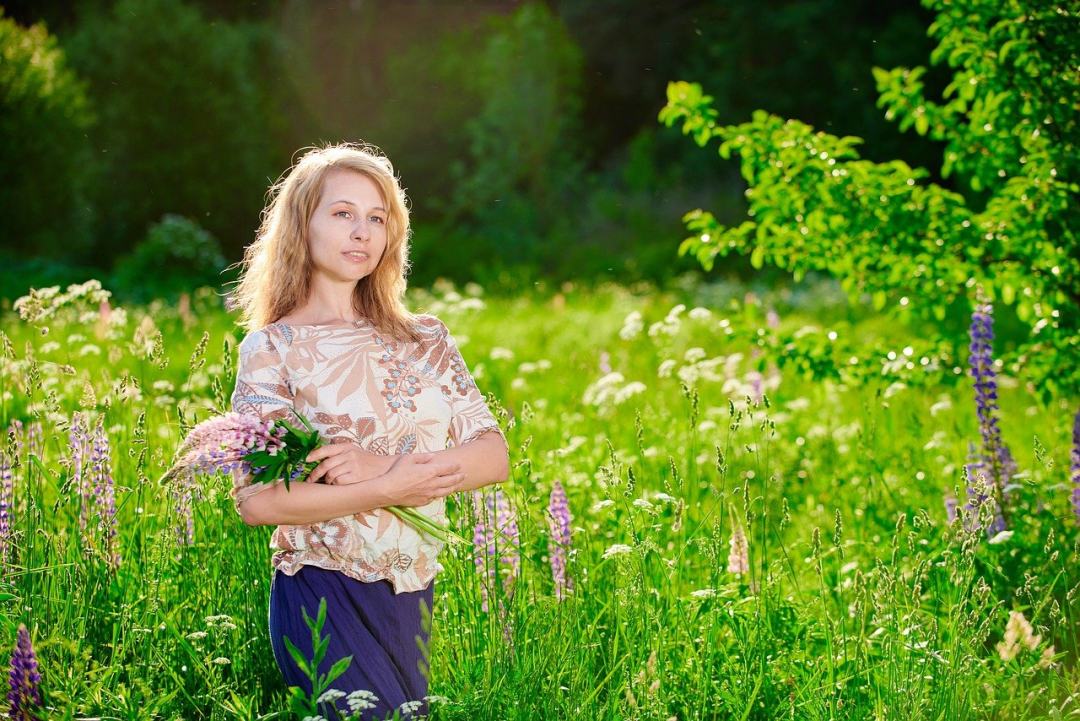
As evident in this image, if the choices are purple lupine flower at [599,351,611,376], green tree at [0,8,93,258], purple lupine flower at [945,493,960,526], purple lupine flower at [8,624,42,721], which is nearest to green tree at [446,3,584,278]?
green tree at [0,8,93,258]

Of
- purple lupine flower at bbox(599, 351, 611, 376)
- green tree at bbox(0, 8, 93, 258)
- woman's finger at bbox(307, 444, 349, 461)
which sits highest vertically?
green tree at bbox(0, 8, 93, 258)

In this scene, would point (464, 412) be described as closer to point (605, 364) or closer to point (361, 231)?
point (361, 231)

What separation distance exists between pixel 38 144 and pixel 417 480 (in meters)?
18.1

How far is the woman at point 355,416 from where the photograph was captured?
2525 millimetres

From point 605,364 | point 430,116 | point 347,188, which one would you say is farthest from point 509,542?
point 430,116

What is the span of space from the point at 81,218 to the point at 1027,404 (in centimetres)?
1793

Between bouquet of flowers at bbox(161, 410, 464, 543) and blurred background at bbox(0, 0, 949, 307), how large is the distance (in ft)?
47.4

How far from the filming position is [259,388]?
2.54 metres

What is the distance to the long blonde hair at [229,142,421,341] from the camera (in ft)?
9.10

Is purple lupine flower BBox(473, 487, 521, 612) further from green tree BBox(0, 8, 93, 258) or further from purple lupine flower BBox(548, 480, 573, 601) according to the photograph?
green tree BBox(0, 8, 93, 258)

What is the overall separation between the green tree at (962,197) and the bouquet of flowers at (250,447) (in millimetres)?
2605

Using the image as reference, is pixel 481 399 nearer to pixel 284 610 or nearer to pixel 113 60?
pixel 284 610

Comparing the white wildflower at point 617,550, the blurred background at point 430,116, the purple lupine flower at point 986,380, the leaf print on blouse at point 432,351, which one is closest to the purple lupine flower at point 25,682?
the leaf print on blouse at point 432,351

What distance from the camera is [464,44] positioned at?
28.3 meters
